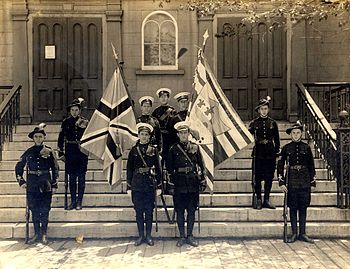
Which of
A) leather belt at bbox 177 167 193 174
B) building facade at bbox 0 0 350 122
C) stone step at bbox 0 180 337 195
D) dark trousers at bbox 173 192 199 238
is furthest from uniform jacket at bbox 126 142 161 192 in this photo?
building facade at bbox 0 0 350 122

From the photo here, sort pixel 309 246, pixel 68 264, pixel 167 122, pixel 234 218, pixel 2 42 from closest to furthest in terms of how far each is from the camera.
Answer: pixel 68 264
pixel 309 246
pixel 234 218
pixel 167 122
pixel 2 42

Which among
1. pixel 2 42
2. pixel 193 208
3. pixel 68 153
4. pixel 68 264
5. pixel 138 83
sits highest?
pixel 2 42

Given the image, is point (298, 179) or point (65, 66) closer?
point (298, 179)

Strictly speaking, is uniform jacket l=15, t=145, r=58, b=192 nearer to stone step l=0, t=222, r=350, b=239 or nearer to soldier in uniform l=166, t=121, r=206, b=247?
stone step l=0, t=222, r=350, b=239

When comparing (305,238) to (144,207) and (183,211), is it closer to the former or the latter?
(183,211)

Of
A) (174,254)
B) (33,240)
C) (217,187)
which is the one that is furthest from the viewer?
(217,187)

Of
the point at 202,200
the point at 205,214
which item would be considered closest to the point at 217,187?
the point at 202,200

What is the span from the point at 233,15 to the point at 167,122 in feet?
15.8

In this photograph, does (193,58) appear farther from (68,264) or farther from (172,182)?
(68,264)

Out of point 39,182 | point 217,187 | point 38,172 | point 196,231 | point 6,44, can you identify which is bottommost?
point 196,231

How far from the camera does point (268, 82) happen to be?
517 inches

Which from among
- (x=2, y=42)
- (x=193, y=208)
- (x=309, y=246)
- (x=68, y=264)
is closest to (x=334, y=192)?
(x=309, y=246)

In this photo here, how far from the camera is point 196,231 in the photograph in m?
8.67

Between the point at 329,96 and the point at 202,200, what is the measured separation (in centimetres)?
451
